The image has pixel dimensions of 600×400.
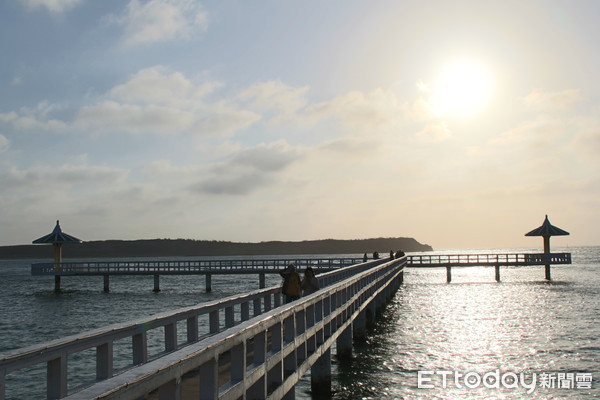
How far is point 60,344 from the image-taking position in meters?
5.77

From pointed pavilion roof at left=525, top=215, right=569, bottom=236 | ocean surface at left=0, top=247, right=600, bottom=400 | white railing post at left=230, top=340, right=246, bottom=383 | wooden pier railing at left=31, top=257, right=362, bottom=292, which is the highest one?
pointed pavilion roof at left=525, top=215, right=569, bottom=236

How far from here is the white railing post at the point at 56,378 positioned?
5.73 m

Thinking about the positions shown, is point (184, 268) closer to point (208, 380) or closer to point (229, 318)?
point (229, 318)

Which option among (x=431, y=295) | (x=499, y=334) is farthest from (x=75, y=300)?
(x=499, y=334)

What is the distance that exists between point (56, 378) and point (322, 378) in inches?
→ 336

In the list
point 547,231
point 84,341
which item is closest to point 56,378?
point 84,341

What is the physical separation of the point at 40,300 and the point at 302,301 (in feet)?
151

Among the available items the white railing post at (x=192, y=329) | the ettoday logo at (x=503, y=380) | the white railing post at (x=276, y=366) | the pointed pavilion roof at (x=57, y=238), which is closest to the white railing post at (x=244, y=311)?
the white railing post at (x=192, y=329)

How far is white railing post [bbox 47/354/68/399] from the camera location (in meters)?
5.73

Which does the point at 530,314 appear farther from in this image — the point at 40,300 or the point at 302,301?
the point at 40,300

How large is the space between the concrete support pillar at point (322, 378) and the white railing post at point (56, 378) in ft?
26.4

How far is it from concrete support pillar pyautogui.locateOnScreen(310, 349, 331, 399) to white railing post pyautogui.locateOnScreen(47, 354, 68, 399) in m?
8.04

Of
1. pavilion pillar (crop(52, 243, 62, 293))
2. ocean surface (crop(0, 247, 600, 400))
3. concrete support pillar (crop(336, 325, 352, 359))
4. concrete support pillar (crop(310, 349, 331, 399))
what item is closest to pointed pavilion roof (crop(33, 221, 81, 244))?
pavilion pillar (crop(52, 243, 62, 293))

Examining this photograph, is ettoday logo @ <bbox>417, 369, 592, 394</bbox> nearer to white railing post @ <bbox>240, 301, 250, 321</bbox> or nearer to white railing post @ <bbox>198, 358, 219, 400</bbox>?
white railing post @ <bbox>240, 301, 250, 321</bbox>
